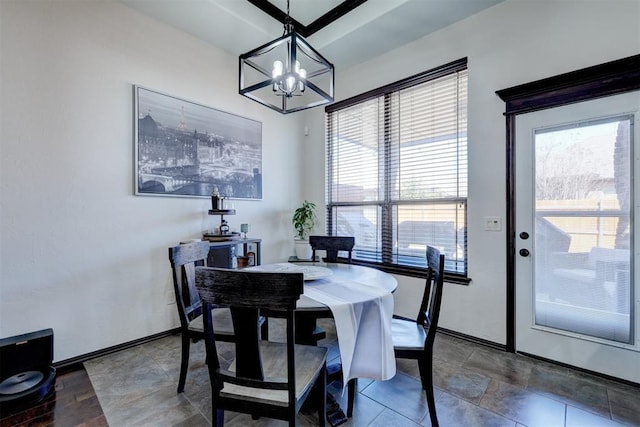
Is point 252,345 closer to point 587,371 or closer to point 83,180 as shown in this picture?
point 83,180

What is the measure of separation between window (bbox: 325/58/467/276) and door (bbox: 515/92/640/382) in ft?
1.77

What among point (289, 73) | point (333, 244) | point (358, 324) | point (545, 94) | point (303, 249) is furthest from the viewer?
point (303, 249)

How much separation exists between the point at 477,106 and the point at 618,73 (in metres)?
0.92

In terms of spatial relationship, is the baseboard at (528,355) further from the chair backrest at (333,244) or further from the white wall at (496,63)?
the chair backrest at (333,244)

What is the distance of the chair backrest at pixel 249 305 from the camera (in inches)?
42.5

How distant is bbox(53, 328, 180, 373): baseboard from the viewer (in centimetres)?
219

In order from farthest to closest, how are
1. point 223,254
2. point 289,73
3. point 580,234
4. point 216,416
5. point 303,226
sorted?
point 303,226, point 223,254, point 580,234, point 289,73, point 216,416

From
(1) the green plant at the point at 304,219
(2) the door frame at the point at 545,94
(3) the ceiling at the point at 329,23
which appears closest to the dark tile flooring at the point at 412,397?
(2) the door frame at the point at 545,94

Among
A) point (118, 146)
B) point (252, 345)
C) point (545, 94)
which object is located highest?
point (545, 94)

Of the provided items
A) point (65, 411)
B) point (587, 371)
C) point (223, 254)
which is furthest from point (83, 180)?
Result: point (587, 371)

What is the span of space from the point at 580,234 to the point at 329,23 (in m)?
3.07

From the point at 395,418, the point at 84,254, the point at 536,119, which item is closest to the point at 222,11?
the point at 84,254

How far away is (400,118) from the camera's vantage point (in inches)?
126

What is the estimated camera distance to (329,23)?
Result: 9.89 ft
